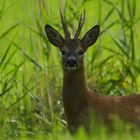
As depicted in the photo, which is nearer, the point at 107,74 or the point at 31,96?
the point at 31,96

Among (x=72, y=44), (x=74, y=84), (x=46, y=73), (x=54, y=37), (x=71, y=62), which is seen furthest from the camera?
(x=46, y=73)

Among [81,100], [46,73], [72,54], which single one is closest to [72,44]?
[72,54]

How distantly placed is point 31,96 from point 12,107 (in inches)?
11.1

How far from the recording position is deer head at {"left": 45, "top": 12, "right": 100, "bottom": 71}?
34.2ft

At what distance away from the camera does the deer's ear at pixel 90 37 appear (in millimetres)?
10922

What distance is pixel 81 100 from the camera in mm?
10477

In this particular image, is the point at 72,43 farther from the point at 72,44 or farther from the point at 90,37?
the point at 90,37

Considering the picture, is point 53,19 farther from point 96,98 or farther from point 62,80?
point 96,98

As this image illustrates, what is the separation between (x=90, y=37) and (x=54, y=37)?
15.8 inches

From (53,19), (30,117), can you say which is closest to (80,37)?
(53,19)

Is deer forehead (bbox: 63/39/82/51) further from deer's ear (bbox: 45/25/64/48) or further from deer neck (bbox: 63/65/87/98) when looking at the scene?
deer neck (bbox: 63/65/87/98)

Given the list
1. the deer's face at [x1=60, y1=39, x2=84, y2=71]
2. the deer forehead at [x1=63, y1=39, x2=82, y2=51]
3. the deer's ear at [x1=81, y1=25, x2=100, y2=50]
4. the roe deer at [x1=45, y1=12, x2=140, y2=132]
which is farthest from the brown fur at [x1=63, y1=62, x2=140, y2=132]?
the deer's ear at [x1=81, y1=25, x2=100, y2=50]

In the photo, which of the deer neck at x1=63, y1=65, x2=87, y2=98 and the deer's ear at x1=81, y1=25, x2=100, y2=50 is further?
the deer's ear at x1=81, y1=25, x2=100, y2=50

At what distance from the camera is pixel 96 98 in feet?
34.3
